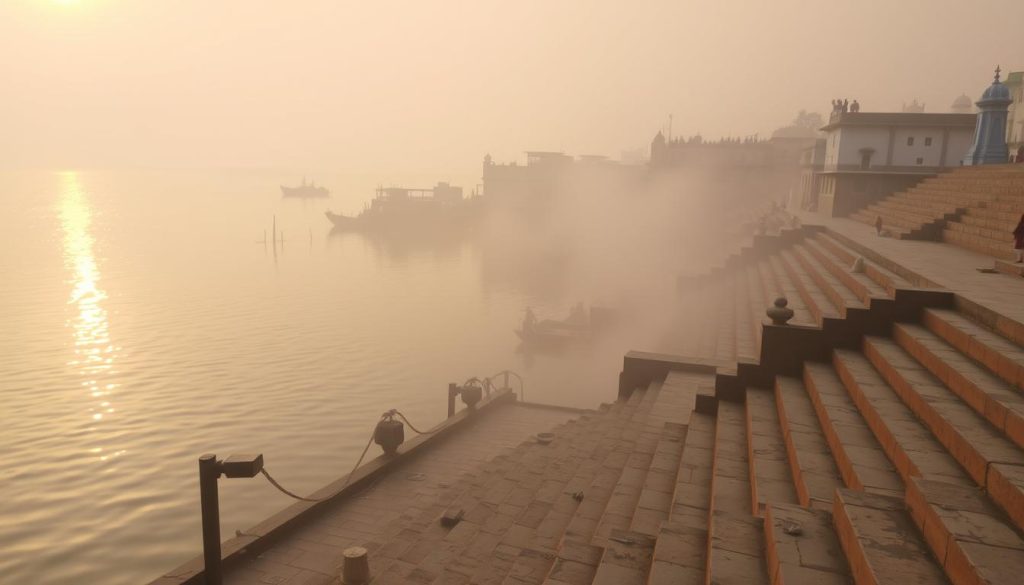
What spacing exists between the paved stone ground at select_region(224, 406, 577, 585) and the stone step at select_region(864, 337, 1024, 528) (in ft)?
20.8

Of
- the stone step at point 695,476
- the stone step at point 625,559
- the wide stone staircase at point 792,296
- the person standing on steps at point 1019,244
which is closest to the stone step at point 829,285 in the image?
the wide stone staircase at point 792,296

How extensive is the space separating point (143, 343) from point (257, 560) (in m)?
30.0

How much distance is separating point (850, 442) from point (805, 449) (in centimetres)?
45

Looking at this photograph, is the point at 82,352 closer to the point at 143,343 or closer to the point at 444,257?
the point at 143,343

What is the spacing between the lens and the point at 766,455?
6.23 metres

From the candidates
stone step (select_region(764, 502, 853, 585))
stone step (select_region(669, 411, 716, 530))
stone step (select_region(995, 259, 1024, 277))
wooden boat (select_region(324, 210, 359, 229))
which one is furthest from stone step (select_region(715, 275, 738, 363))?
wooden boat (select_region(324, 210, 359, 229))

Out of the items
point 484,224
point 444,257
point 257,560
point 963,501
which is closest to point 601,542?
point 963,501

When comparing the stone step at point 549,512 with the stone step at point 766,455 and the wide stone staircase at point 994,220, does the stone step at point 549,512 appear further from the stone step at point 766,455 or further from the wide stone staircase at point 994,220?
the wide stone staircase at point 994,220

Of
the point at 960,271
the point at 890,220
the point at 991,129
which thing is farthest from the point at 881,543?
the point at 991,129

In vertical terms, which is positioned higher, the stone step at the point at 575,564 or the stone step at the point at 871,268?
the stone step at the point at 871,268

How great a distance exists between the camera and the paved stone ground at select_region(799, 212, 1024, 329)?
7.64 m

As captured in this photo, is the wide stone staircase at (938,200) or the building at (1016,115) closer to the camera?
the wide stone staircase at (938,200)

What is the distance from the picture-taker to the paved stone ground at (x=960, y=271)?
25.1 feet

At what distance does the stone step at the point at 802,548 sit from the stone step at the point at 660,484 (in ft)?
3.82
